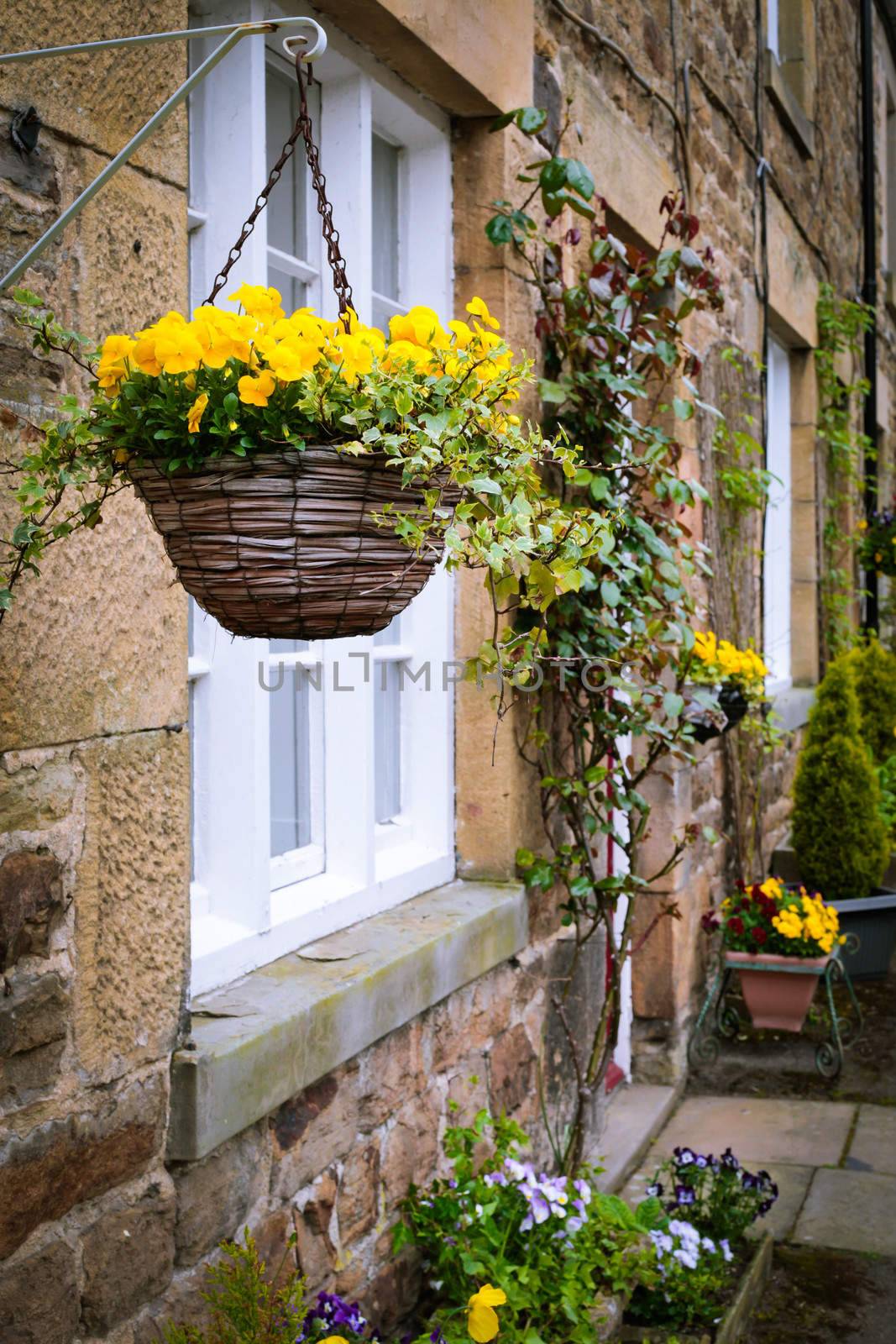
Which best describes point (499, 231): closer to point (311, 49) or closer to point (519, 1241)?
point (311, 49)

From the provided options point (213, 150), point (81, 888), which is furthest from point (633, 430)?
point (81, 888)

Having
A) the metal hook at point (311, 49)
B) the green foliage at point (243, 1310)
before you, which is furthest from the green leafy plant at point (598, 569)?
the metal hook at point (311, 49)

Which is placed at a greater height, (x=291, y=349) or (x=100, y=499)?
(x=291, y=349)

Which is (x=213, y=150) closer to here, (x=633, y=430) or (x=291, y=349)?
(x=291, y=349)

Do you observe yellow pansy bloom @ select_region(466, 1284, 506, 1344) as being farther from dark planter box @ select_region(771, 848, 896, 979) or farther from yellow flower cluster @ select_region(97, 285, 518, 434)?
dark planter box @ select_region(771, 848, 896, 979)

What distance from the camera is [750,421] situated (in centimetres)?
581

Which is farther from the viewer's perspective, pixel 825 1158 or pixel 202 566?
pixel 825 1158

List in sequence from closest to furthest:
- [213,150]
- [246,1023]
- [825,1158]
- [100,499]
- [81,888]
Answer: [100,499]
[81,888]
[246,1023]
[213,150]
[825,1158]

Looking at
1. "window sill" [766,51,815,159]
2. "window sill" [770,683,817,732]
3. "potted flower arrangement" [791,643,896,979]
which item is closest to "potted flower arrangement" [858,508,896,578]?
"window sill" [770,683,817,732]

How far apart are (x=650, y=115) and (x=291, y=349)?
3.59m

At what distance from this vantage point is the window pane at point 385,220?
131 inches

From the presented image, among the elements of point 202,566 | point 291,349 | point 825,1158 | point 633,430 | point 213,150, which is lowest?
point 825,1158

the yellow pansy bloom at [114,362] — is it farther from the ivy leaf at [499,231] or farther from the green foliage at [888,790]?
the green foliage at [888,790]

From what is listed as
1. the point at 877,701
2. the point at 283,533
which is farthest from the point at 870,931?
the point at 283,533
